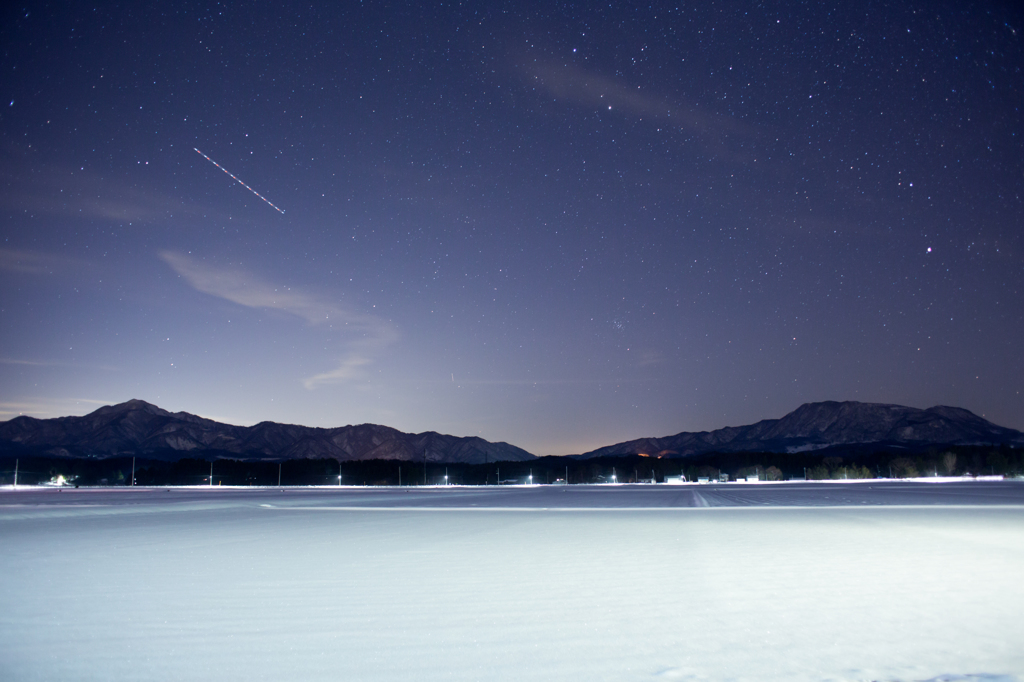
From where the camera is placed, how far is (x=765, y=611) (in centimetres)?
848

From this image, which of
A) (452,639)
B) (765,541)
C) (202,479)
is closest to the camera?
(452,639)

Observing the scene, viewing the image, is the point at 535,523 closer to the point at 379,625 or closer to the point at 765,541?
the point at 765,541

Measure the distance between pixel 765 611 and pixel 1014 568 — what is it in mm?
6963

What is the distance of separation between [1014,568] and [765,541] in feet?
19.0

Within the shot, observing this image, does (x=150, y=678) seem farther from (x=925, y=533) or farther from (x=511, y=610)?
(x=925, y=533)

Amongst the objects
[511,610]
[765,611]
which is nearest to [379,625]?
[511,610]

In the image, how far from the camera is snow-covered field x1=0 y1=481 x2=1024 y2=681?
247 inches

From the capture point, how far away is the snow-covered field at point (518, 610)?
6.26 metres

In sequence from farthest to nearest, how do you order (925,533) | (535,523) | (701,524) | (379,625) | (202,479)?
(202,479)
(535,523)
(701,524)
(925,533)
(379,625)

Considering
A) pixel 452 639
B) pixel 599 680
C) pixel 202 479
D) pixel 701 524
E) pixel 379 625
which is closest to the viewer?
pixel 599 680

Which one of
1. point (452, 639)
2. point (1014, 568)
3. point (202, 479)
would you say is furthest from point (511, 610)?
point (202, 479)

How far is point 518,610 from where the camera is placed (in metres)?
8.66

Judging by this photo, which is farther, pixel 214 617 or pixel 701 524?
pixel 701 524

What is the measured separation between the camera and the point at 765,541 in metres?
17.3
